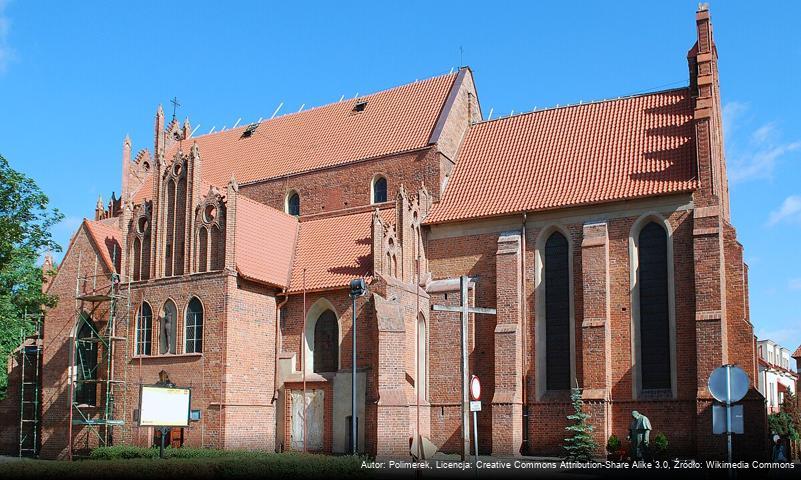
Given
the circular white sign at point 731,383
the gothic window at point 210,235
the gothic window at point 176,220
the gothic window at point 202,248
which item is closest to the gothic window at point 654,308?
the gothic window at point 210,235

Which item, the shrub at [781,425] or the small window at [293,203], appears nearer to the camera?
the small window at [293,203]

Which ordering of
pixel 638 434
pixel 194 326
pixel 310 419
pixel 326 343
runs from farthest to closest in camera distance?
pixel 326 343
pixel 194 326
pixel 310 419
pixel 638 434

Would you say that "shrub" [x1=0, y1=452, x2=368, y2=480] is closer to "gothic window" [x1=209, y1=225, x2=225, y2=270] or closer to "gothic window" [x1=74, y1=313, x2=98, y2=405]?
"gothic window" [x1=209, y1=225, x2=225, y2=270]

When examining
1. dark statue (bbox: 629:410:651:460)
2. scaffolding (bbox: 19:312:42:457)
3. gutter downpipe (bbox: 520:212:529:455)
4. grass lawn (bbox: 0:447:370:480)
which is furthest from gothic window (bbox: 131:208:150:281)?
dark statue (bbox: 629:410:651:460)

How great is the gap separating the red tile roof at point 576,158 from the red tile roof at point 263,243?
19.1ft

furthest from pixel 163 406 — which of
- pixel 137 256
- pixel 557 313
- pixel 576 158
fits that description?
pixel 576 158

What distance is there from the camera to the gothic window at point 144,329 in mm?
33062

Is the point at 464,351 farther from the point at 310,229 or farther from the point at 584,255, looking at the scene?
the point at 310,229

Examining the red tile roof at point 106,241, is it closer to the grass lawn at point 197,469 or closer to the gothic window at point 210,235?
the gothic window at point 210,235

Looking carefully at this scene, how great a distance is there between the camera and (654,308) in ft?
101

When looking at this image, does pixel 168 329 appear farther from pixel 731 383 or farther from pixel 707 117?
pixel 731 383

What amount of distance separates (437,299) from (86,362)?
13.9 meters

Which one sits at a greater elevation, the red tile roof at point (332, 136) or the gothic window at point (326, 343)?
the red tile roof at point (332, 136)

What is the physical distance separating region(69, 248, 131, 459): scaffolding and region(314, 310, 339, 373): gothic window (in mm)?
7075
